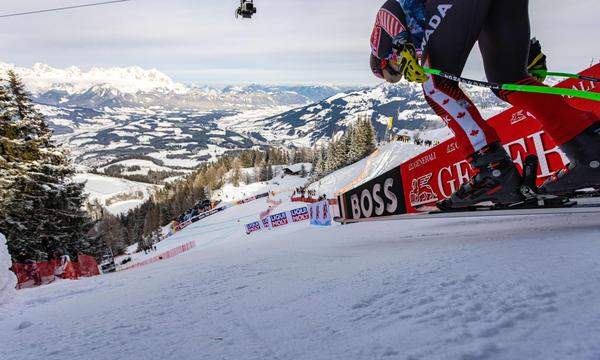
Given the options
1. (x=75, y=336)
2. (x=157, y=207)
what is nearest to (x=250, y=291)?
(x=75, y=336)

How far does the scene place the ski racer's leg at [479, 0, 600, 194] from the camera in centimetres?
254

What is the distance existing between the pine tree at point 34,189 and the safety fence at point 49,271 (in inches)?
166

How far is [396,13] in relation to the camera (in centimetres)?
315

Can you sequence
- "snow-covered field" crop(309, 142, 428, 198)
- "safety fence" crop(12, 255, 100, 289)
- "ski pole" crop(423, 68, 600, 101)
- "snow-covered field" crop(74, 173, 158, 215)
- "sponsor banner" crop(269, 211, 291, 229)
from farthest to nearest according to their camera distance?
"snow-covered field" crop(74, 173, 158, 215)
"snow-covered field" crop(309, 142, 428, 198)
"sponsor banner" crop(269, 211, 291, 229)
"safety fence" crop(12, 255, 100, 289)
"ski pole" crop(423, 68, 600, 101)

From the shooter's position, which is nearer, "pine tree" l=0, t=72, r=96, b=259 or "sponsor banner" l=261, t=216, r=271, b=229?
"pine tree" l=0, t=72, r=96, b=259

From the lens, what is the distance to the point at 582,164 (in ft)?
8.36

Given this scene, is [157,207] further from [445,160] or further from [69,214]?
[445,160]

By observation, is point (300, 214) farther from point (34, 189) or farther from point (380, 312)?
point (380, 312)

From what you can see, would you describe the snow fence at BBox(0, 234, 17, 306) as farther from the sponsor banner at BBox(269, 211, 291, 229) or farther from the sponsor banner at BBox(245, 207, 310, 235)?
the sponsor banner at BBox(269, 211, 291, 229)

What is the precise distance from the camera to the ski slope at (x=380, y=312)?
3.68 ft

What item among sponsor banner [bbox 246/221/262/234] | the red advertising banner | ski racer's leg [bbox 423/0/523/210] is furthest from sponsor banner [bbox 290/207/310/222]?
ski racer's leg [bbox 423/0/523/210]

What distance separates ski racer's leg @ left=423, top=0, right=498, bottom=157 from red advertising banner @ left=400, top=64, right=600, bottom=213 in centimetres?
193

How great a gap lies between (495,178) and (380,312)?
1.70 m

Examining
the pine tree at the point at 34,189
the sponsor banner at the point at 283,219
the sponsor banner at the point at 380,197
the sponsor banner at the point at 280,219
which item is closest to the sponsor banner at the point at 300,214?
the sponsor banner at the point at 283,219
